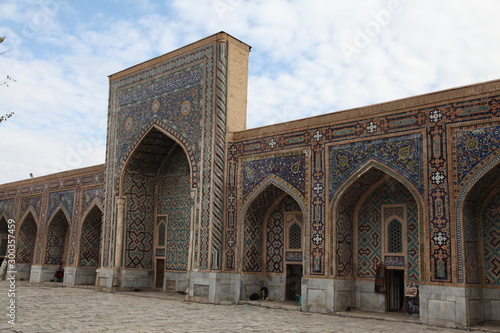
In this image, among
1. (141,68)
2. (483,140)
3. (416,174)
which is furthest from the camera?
(141,68)

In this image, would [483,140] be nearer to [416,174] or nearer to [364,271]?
[416,174]

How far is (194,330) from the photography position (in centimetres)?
658

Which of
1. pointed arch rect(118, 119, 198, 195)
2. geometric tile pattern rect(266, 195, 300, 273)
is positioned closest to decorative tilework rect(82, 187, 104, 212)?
pointed arch rect(118, 119, 198, 195)

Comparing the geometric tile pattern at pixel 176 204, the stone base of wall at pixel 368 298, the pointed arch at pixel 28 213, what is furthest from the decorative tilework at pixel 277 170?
the pointed arch at pixel 28 213

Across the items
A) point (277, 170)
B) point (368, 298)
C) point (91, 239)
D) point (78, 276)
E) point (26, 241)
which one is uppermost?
point (277, 170)

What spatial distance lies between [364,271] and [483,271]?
207cm

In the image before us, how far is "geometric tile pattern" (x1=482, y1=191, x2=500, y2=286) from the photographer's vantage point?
789cm

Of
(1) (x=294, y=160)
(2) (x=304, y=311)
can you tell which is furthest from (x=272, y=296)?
(1) (x=294, y=160)

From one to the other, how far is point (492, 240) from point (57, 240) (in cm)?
1305

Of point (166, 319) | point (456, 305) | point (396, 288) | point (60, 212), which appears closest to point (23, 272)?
point (60, 212)

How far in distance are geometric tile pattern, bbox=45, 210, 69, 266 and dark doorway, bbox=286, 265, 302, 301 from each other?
345 inches

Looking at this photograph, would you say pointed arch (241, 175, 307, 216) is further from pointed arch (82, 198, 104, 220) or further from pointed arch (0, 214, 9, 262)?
pointed arch (0, 214, 9, 262)

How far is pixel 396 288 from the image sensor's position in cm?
923

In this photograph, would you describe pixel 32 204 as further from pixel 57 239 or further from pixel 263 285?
pixel 263 285
